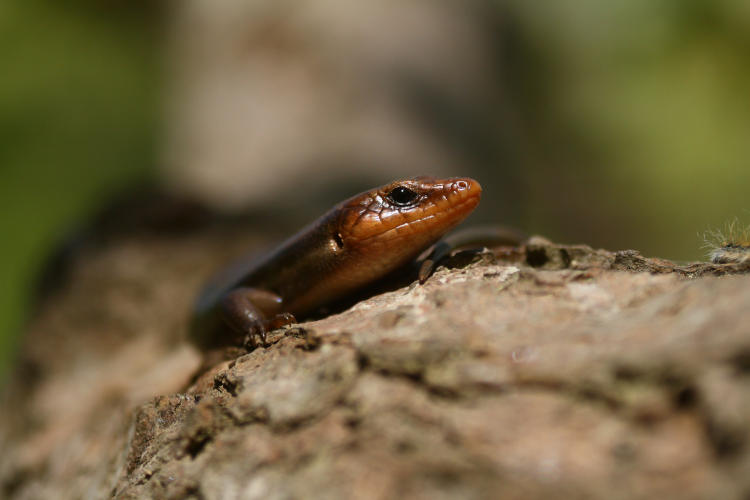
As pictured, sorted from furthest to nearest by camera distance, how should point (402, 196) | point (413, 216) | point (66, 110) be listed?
point (66, 110) < point (402, 196) < point (413, 216)

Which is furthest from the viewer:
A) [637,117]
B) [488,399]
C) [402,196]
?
[637,117]

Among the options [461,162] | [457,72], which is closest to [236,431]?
[461,162]

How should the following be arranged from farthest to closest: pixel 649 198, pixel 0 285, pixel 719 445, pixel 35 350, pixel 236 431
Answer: pixel 649 198, pixel 0 285, pixel 35 350, pixel 236 431, pixel 719 445

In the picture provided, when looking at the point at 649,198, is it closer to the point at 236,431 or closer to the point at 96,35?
the point at 236,431

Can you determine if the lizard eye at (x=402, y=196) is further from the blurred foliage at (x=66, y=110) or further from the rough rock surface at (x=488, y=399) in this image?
the blurred foliage at (x=66, y=110)

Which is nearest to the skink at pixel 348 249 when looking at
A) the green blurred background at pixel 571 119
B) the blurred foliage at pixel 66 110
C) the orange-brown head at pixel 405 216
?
the orange-brown head at pixel 405 216

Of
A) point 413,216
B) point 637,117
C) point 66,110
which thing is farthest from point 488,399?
point 66,110

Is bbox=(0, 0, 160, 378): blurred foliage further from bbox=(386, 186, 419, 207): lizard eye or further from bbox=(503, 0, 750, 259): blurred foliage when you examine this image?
bbox=(386, 186, 419, 207): lizard eye

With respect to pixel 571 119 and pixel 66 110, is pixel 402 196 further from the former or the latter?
pixel 66 110
